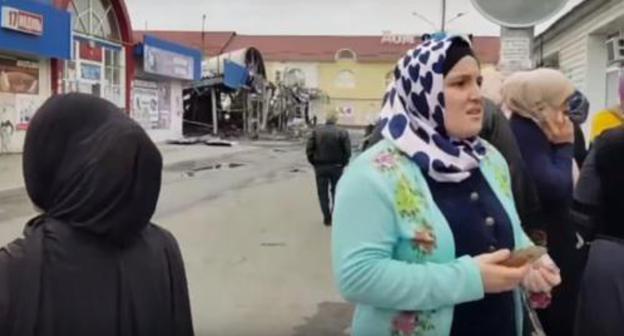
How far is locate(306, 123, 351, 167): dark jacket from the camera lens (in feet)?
45.6

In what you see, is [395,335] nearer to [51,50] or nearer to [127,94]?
[51,50]

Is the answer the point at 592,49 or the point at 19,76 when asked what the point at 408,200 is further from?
the point at 19,76

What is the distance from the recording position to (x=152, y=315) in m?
2.45

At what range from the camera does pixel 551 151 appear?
451 cm

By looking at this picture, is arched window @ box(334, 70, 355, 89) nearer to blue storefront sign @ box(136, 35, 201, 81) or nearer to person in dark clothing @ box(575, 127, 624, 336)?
blue storefront sign @ box(136, 35, 201, 81)

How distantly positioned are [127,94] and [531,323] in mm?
34868

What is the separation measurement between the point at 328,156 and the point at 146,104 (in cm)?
2639

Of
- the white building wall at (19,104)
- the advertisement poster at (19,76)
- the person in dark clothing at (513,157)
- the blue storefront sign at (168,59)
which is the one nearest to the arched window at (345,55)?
the blue storefront sign at (168,59)

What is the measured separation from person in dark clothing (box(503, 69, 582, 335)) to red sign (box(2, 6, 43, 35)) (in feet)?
78.9

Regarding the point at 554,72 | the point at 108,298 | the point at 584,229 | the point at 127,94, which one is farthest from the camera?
the point at 127,94

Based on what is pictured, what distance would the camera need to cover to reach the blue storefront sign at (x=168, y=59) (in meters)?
37.4

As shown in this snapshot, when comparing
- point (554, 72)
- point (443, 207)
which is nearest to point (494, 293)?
point (443, 207)

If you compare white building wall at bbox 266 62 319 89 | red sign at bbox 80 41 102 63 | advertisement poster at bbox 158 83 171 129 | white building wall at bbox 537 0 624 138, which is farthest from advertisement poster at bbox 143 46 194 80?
white building wall at bbox 266 62 319 89

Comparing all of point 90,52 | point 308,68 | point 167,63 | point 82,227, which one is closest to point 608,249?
point 82,227
